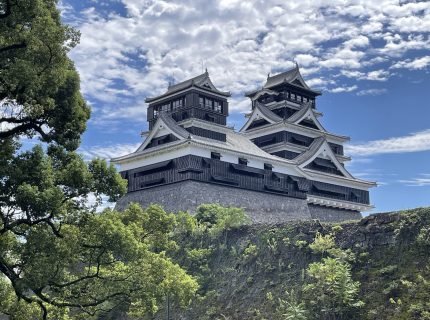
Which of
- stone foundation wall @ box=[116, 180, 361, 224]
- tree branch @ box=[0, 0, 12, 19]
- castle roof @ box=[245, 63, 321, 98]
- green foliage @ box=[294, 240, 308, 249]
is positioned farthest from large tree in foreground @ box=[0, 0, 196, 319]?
castle roof @ box=[245, 63, 321, 98]

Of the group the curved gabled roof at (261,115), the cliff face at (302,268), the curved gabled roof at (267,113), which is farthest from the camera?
the curved gabled roof at (261,115)

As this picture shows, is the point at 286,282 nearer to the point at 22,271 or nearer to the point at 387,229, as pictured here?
→ the point at 387,229

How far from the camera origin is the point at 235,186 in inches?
1806

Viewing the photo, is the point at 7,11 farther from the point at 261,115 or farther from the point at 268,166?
the point at 261,115

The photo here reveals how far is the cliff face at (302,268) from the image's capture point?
20.0m

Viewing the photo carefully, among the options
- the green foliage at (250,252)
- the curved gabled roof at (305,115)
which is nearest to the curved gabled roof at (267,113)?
the curved gabled roof at (305,115)

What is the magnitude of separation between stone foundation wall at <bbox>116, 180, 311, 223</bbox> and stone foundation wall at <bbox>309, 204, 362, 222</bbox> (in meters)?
2.19

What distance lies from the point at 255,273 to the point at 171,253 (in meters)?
7.05

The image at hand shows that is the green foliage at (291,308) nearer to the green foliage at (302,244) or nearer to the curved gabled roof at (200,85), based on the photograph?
the green foliage at (302,244)

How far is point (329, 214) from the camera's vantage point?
179 feet

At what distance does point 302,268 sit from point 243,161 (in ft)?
77.5

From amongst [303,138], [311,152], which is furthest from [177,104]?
[303,138]

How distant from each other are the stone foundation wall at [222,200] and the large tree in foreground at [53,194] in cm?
2538

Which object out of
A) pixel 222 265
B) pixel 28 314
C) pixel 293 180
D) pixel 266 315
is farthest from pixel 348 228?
pixel 293 180
